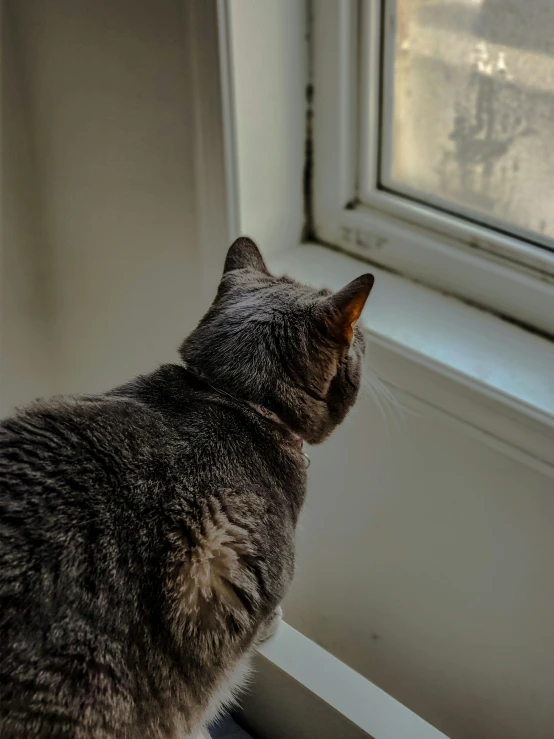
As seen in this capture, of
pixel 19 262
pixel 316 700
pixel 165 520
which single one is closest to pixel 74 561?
pixel 165 520

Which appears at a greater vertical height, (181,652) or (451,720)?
(181,652)

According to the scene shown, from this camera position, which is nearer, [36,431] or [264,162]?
[36,431]

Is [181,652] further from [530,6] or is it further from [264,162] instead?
[530,6]

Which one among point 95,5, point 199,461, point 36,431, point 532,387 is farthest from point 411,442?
point 95,5

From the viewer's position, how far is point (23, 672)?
0.60 m

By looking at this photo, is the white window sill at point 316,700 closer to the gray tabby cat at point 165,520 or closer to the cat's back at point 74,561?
the gray tabby cat at point 165,520

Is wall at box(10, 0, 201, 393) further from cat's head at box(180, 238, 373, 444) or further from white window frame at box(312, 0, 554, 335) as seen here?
cat's head at box(180, 238, 373, 444)

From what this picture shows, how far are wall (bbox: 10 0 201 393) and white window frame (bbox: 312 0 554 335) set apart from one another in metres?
0.19

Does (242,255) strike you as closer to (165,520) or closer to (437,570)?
(165,520)

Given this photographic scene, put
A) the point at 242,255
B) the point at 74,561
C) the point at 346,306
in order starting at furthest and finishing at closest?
1. the point at 242,255
2. the point at 346,306
3. the point at 74,561

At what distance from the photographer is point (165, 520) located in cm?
67

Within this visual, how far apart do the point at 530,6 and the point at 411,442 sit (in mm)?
529

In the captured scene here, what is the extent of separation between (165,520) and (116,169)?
2.15 feet

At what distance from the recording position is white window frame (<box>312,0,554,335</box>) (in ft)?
3.30
